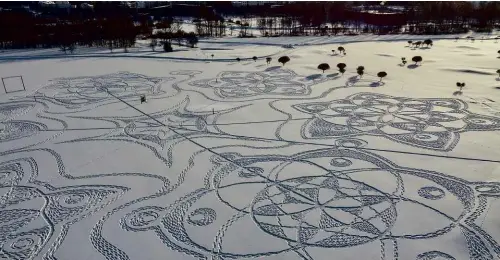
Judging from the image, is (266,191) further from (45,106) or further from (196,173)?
(45,106)

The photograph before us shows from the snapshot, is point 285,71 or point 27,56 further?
point 27,56

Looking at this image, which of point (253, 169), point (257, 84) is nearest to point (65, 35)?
point (257, 84)

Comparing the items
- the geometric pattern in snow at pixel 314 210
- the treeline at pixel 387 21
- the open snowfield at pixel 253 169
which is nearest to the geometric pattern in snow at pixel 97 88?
the open snowfield at pixel 253 169

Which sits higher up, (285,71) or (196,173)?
(285,71)

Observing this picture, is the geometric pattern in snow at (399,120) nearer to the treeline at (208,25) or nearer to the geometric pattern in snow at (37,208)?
the geometric pattern in snow at (37,208)

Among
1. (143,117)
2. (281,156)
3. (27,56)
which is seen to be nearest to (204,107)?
(143,117)

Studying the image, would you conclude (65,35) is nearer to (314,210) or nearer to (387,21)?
(314,210)

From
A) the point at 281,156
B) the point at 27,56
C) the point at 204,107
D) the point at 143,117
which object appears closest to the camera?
the point at 281,156
